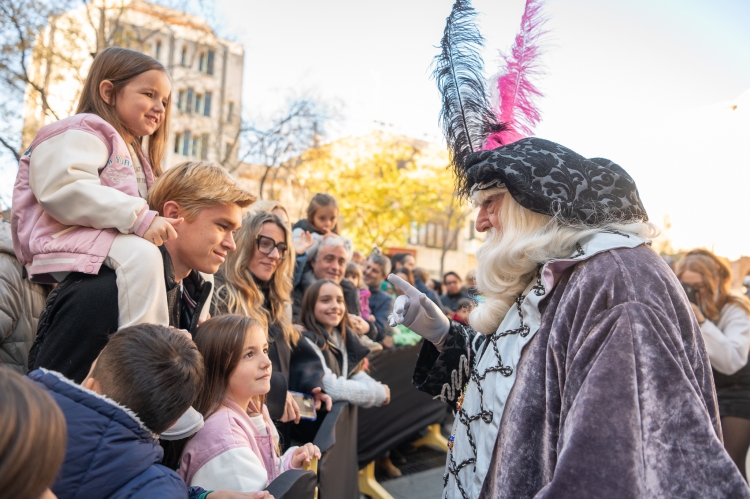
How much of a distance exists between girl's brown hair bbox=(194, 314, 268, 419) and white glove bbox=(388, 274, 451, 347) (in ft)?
2.10

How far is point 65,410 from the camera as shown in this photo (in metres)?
1.37

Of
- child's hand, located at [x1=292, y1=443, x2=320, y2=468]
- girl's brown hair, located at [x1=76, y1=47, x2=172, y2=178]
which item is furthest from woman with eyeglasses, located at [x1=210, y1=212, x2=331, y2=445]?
girl's brown hair, located at [x1=76, y1=47, x2=172, y2=178]

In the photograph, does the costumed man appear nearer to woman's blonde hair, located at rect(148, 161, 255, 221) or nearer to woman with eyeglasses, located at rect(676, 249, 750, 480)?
woman's blonde hair, located at rect(148, 161, 255, 221)

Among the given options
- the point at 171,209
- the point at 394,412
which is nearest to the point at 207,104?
the point at 394,412

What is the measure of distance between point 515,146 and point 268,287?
2097 millimetres

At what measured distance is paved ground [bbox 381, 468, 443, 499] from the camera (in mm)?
5039

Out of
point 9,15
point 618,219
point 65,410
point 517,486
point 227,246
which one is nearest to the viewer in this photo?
point 65,410

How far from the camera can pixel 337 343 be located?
4.31 m

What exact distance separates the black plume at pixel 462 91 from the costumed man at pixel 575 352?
0.03 meters

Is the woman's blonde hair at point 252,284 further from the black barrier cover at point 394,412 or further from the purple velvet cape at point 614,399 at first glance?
the purple velvet cape at point 614,399

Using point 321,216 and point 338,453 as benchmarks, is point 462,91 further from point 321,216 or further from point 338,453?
→ point 321,216

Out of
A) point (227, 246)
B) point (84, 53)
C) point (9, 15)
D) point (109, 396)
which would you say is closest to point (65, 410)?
point (109, 396)

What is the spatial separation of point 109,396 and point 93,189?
72 cm

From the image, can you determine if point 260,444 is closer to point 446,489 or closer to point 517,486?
point 446,489
